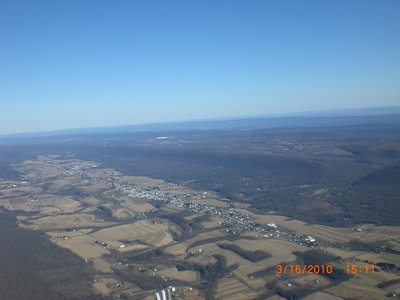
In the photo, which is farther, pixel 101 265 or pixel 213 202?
pixel 213 202

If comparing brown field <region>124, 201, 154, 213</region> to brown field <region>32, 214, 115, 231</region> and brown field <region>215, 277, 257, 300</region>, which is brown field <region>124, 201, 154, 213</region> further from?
brown field <region>215, 277, 257, 300</region>

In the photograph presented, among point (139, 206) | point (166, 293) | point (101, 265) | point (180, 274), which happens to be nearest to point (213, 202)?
point (139, 206)

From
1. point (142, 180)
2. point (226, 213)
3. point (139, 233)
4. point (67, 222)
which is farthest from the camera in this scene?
point (142, 180)

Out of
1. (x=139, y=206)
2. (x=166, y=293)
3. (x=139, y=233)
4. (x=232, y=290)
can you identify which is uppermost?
(x=166, y=293)

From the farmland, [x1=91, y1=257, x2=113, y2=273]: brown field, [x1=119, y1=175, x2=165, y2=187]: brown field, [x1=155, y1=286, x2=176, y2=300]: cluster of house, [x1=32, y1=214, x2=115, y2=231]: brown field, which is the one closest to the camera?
[x1=155, y1=286, x2=176, y2=300]: cluster of house

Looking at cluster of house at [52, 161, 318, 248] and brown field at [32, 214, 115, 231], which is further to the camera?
brown field at [32, 214, 115, 231]

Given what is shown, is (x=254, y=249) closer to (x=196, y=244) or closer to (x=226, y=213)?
(x=196, y=244)

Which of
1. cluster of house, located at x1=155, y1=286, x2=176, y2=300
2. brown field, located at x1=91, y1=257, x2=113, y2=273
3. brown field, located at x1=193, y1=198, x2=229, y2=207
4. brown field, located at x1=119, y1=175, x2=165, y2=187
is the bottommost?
brown field, located at x1=193, y1=198, x2=229, y2=207

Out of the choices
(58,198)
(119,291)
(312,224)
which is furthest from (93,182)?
(119,291)

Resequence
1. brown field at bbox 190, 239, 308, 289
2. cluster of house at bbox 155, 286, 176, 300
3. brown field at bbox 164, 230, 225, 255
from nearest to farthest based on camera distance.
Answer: cluster of house at bbox 155, 286, 176, 300
brown field at bbox 190, 239, 308, 289
brown field at bbox 164, 230, 225, 255
